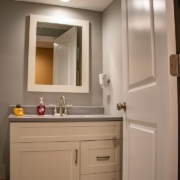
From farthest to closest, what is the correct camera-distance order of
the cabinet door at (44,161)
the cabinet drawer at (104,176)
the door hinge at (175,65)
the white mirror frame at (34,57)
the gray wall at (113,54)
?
the white mirror frame at (34,57), the gray wall at (113,54), the cabinet drawer at (104,176), the cabinet door at (44,161), the door hinge at (175,65)

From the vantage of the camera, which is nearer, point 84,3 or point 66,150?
point 66,150

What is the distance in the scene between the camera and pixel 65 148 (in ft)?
5.88

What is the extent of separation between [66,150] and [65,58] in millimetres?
1106

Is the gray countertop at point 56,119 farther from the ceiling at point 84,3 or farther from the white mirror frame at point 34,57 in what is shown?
the ceiling at point 84,3

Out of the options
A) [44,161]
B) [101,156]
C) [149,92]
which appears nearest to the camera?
[149,92]

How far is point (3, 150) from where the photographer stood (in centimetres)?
226

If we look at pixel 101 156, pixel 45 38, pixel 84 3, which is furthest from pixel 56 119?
pixel 84 3

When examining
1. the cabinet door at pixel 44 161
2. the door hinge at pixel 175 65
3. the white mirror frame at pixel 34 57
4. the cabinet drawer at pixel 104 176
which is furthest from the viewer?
the white mirror frame at pixel 34 57

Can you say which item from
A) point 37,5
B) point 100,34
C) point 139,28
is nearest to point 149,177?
point 139,28

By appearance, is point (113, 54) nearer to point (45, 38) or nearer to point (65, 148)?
point (45, 38)

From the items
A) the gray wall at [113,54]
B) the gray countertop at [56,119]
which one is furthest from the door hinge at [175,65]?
the gray wall at [113,54]

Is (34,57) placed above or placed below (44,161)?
above

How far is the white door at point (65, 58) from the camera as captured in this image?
96.7 inches

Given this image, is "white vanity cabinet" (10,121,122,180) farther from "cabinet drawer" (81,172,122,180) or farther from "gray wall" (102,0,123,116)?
"gray wall" (102,0,123,116)
